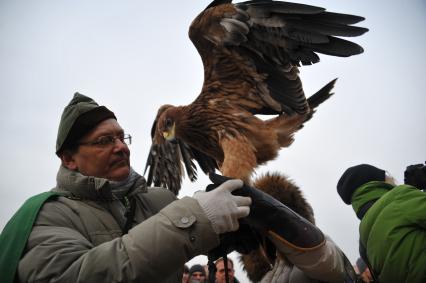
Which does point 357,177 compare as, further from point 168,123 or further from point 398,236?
point 168,123

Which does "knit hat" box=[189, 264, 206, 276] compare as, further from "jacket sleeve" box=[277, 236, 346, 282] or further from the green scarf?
the green scarf

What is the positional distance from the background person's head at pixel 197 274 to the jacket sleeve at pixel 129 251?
3.86 meters

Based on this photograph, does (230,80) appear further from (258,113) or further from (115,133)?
(115,133)

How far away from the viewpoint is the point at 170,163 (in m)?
4.24

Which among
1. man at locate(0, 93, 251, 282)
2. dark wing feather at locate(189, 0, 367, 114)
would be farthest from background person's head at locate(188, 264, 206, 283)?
man at locate(0, 93, 251, 282)

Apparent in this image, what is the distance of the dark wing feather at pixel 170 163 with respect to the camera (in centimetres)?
420

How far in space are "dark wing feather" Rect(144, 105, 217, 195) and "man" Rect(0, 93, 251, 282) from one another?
94.4 inches

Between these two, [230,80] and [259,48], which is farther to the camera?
[230,80]

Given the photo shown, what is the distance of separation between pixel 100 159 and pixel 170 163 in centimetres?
262

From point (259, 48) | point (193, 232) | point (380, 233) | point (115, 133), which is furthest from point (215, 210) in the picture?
point (259, 48)

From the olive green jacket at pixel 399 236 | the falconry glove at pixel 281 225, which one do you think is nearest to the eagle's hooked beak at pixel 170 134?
the olive green jacket at pixel 399 236

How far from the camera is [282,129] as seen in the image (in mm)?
3490

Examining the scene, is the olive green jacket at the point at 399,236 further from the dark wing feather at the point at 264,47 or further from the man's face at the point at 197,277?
the man's face at the point at 197,277

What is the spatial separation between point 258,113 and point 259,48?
0.66m
